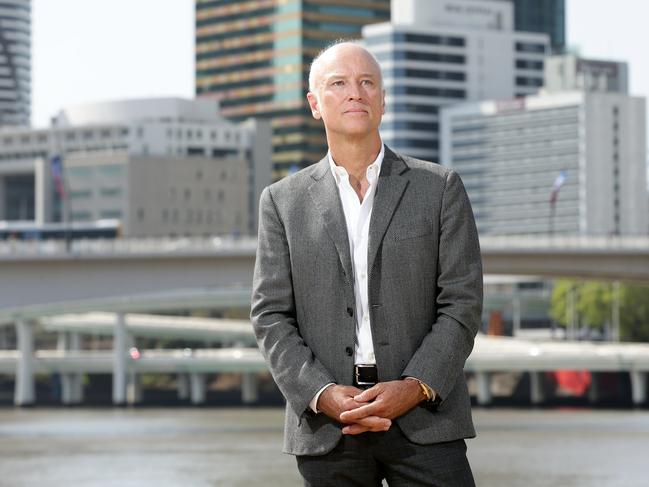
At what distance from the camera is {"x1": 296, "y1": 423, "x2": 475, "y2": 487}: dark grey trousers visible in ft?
18.1

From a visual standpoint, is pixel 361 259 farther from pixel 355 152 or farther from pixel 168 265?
pixel 168 265

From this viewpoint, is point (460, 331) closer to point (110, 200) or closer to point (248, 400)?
point (248, 400)

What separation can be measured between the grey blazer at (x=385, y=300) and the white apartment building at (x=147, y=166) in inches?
6367

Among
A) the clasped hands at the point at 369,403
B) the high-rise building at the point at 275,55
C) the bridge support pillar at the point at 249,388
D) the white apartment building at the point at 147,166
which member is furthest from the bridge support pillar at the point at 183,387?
the clasped hands at the point at 369,403

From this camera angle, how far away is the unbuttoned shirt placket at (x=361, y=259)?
5613 mm

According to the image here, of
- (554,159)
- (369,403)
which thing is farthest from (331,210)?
(554,159)

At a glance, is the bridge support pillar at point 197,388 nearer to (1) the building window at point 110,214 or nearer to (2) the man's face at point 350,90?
(1) the building window at point 110,214

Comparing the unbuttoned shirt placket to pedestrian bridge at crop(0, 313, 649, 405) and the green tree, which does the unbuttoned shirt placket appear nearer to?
pedestrian bridge at crop(0, 313, 649, 405)

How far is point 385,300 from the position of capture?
5.58 meters

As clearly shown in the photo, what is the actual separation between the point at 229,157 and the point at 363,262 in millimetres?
169077

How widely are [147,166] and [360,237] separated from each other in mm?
163066

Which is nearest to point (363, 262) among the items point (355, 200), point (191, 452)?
point (355, 200)

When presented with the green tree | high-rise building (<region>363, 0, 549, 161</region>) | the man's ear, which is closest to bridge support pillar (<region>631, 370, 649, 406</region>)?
the green tree

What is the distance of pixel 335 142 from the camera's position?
19.0ft
